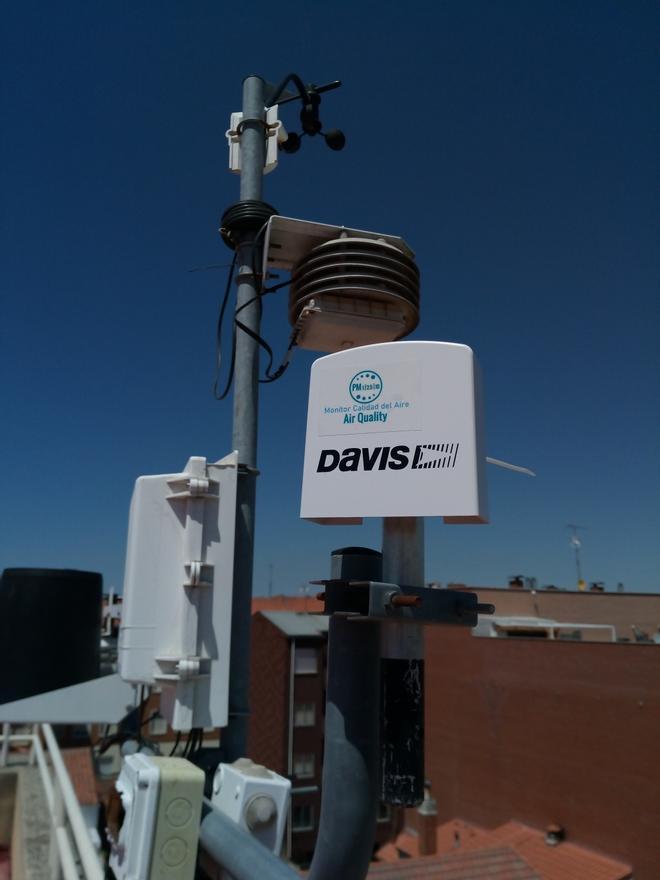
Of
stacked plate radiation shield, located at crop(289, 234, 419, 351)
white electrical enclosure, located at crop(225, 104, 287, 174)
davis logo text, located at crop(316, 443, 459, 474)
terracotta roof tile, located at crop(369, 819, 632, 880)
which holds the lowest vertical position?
terracotta roof tile, located at crop(369, 819, 632, 880)

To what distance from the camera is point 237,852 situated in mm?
1731

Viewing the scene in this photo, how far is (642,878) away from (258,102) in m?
21.4

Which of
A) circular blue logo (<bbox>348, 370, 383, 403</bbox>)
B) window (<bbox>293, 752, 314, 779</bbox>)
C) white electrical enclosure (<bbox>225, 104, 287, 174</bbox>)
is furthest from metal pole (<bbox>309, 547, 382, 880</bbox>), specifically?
window (<bbox>293, 752, 314, 779</bbox>)

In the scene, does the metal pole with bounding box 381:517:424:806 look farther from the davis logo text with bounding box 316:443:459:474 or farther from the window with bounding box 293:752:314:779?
the window with bounding box 293:752:314:779

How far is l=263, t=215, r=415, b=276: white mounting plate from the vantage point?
2.36 metres

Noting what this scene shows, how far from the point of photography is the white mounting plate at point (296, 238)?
93.0 inches

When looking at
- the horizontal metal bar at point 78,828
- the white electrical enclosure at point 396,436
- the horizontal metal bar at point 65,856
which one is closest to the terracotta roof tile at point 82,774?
the horizontal metal bar at point 78,828

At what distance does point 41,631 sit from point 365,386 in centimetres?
229

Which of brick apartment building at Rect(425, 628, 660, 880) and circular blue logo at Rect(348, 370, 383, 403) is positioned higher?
circular blue logo at Rect(348, 370, 383, 403)

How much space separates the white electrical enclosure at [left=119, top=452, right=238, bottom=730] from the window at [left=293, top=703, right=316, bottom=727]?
26381 mm

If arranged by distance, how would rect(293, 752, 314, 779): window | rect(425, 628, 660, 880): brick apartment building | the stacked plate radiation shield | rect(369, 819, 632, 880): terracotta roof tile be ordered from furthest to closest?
rect(293, 752, 314, 779): window, rect(425, 628, 660, 880): brick apartment building, rect(369, 819, 632, 880): terracotta roof tile, the stacked plate radiation shield

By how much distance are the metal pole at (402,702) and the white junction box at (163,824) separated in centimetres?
74

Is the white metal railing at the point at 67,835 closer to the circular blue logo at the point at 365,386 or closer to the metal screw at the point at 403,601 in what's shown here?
the metal screw at the point at 403,601

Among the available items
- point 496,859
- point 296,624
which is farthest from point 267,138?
point 296,624
